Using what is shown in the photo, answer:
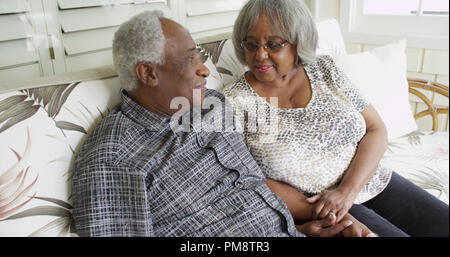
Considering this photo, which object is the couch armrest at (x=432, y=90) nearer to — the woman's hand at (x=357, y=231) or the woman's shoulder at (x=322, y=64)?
the woman's shoulder at (x=322, y=64)

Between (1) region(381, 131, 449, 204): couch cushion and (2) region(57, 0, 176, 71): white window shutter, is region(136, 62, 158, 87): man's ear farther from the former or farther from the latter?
(1) region(381, 131, 449, 204): couch cushion

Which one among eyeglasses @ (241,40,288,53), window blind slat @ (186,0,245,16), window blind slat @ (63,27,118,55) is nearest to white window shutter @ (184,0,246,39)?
window blind slat @ (186,0,245,16)

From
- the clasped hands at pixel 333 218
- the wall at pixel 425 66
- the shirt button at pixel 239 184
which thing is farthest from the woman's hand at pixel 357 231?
the wall at pixel 425 66

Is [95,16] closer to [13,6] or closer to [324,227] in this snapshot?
[13,6]

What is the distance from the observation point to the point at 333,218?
120cm

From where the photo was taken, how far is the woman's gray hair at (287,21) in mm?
1264

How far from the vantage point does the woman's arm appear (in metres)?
1.24

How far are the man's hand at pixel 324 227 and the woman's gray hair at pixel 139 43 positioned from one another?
670 mm

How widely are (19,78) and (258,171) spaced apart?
81 cm

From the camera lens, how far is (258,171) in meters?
1.21

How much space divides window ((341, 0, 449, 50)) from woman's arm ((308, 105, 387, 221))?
111cm

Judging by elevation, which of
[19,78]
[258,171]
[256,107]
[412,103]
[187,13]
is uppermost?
[187,13]

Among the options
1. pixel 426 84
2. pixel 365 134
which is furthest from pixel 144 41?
pixel 426 84
